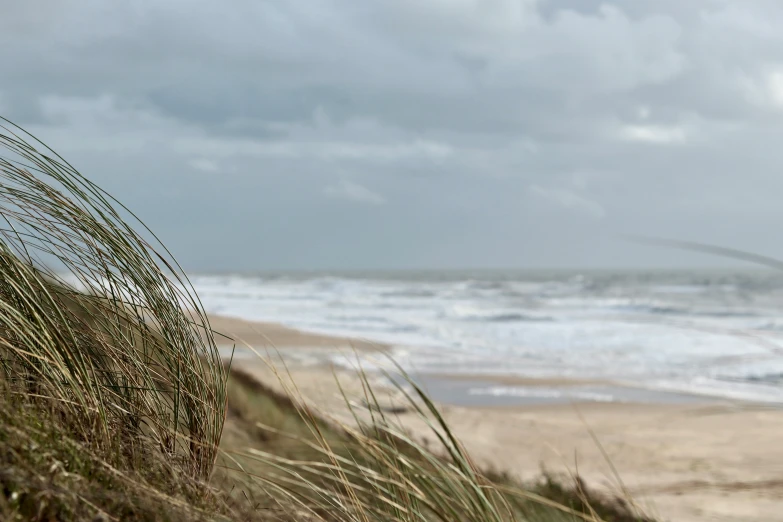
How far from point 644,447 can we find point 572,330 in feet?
35.4

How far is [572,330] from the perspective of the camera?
18141 mm

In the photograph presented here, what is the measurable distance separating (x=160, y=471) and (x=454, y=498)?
2.12ft

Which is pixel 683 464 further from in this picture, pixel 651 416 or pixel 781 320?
pixel 781 320

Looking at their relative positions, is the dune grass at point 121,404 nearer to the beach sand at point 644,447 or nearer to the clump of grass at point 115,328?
the clump of grass at point 115,328

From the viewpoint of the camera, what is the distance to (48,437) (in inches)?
40.7

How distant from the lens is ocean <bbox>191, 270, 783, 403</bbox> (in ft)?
36.8

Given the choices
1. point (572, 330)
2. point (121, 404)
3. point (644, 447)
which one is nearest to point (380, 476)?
point (121, 404)

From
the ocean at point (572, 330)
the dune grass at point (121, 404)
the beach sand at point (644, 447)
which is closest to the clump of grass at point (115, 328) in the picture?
the dune grass at point (121, 404)

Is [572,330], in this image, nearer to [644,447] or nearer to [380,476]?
[644,447]

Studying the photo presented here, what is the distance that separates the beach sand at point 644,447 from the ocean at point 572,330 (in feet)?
2.82

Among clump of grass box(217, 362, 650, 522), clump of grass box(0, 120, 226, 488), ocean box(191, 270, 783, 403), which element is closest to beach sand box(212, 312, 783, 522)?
clump of grass box(217, 362, 650, 522)

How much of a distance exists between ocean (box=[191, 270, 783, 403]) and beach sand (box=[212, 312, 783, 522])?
2.82 ft

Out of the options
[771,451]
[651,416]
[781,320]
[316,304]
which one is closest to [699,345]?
[651,416]

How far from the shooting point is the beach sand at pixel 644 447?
4.85 metres
